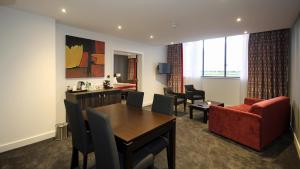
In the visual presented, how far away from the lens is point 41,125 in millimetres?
3119

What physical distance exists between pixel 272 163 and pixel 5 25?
483cm

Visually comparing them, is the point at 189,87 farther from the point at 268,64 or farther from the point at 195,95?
the point at 268,64

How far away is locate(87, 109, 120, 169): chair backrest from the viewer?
1294 mm

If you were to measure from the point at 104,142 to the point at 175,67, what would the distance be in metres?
5.70

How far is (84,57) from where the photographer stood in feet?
13.1

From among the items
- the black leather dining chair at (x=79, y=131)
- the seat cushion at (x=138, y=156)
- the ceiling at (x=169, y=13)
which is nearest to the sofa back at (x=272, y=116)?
the ceiling at (x=169, y=13)

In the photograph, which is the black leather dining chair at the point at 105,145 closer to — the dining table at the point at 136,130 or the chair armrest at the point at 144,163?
the chair armrest at the point at 144,163

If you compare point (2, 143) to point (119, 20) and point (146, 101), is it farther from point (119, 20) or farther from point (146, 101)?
point (146, 101)

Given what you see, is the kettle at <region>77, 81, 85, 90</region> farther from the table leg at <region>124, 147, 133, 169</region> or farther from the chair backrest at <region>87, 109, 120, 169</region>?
the table leg at <region>124, 147, 133, 169</region>

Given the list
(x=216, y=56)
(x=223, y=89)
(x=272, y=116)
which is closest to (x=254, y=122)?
(x=272, y=116)

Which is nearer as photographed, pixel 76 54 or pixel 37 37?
pixel 37 37

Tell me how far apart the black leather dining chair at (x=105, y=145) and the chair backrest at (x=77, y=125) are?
1.41 feet

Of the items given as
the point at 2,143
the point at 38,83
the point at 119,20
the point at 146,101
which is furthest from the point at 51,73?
the point at 146,101

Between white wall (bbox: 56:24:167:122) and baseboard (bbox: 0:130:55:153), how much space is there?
0.50 m
